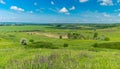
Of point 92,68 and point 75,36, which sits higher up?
point 92,68

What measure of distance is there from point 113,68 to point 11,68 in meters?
3.48

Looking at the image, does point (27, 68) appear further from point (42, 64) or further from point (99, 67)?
point (99, 67)

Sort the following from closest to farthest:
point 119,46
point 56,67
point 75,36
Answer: point 56,67
point 119,46
point 75,36

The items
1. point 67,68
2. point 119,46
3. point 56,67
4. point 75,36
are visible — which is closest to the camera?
point 67,68

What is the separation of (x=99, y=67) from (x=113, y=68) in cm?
48

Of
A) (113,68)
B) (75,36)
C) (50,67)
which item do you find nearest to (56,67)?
(50,67)

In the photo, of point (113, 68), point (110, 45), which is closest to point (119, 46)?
point (110, 45)

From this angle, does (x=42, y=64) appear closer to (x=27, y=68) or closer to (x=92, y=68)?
(x=27, y=68)

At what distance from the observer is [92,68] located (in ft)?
21.7

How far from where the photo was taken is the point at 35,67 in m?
5.95

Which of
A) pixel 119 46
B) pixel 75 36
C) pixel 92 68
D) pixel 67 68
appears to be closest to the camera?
pixel 67 68

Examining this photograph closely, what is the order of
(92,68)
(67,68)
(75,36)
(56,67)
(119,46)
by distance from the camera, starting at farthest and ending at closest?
(75,36), (119,46), (92,68), (56,67), (67,68)

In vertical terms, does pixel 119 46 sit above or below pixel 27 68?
below

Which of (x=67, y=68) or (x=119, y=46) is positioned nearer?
(x=67, y=68)
